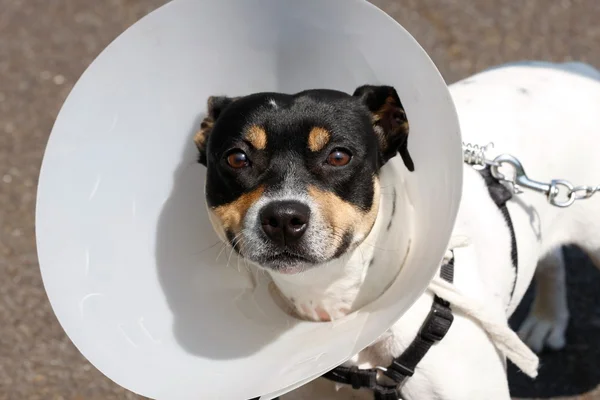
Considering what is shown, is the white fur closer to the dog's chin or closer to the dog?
the dog

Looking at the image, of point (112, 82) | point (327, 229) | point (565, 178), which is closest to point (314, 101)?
point (327, 229)

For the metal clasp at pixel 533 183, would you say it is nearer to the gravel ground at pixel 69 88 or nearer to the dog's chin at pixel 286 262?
the dog's chin at pixel 286 262

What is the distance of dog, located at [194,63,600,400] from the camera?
2193 mm

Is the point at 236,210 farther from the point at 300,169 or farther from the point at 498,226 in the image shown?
the point at 498,226

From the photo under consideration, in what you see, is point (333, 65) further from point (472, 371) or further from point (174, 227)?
point (472, 371)

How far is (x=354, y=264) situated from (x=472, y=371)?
53 cm

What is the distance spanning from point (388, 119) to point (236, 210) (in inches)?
25.7

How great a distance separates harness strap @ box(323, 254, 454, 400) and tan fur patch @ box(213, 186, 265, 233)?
0.61 m

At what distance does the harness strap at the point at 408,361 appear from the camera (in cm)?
223

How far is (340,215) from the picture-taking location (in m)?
2.21

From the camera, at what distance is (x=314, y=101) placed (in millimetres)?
2379

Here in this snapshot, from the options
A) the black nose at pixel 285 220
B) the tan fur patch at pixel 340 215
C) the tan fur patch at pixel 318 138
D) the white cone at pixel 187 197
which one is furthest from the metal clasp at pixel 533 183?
the black nose at pixel 285 220

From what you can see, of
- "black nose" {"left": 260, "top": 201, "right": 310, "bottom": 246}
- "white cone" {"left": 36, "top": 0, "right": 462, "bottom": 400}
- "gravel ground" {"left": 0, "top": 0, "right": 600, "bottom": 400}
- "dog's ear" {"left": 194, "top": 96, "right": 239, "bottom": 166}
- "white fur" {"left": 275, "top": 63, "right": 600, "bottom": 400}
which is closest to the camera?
"black nose" {"left": 260, "top": 201, "right": 310, "bottom": 246}

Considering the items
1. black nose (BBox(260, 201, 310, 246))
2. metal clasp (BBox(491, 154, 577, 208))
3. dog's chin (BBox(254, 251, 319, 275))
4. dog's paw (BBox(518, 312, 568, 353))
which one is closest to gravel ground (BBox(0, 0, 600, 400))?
dog's paw (BBox(518, 312, 568, 353))
